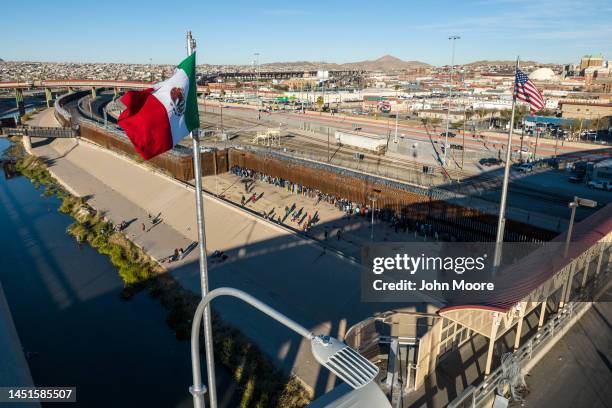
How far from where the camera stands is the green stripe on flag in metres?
6.01

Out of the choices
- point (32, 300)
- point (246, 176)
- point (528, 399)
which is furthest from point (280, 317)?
point (246, 176)

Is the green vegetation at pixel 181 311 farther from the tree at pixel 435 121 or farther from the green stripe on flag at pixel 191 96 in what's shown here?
the tree at pixel 435 121

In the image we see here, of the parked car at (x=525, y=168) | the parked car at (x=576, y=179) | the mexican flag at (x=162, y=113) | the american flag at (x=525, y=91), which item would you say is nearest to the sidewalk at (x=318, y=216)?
the american flag at (x=525, y=91)

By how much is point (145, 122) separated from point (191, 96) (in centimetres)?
83

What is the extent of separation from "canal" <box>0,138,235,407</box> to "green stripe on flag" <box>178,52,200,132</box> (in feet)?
35.3

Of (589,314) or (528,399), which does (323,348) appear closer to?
(528,399)

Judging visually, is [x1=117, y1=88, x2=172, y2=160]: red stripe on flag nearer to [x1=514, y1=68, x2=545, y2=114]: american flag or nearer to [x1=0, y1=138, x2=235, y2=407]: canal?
[x1=0, y1=138, x2=235, y2=407]: canal

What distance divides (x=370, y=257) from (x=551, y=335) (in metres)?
13.0

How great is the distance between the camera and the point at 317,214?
2789 centimetres

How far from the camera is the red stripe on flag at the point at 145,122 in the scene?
552 centimetres

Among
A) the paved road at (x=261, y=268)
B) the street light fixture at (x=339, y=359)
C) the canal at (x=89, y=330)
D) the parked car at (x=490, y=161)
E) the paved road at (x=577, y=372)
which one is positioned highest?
the street light fixture at (x=339, y=359)

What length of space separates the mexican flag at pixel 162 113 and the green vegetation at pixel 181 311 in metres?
9.72

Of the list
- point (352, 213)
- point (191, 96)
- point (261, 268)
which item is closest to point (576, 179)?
point (352, 213)

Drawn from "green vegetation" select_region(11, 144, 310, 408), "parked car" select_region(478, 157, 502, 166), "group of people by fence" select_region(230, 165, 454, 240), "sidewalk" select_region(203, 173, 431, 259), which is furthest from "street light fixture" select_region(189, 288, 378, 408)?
"parked car" select_region(478, 157, 502, 166)
